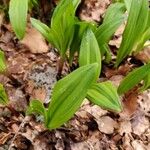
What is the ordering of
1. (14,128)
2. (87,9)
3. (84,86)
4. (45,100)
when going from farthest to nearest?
(87,9) < (45,100) < (14,128) < (84,86)

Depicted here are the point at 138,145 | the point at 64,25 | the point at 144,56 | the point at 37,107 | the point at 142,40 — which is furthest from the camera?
the point at 144,56

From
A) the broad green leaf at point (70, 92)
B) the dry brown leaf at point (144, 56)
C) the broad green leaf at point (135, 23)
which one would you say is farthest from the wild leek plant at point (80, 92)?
the dry brown leaf at point (144, 56)

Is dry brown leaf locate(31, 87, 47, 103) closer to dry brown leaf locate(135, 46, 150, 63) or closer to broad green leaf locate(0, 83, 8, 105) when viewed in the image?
broad green leaf locate(0, 83, 8, 105)

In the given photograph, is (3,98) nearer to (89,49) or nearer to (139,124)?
(89,49)

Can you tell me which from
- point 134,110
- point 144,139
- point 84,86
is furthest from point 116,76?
point 84,86

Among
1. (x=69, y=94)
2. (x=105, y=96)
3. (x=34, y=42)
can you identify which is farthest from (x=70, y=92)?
(x=34, y=42)

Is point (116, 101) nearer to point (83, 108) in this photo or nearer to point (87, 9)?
point (83, 108)

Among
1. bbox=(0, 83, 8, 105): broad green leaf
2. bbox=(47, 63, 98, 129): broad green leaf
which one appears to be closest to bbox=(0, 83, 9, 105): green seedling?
bbox=(0, 83, 8, 105): broad green leaf
